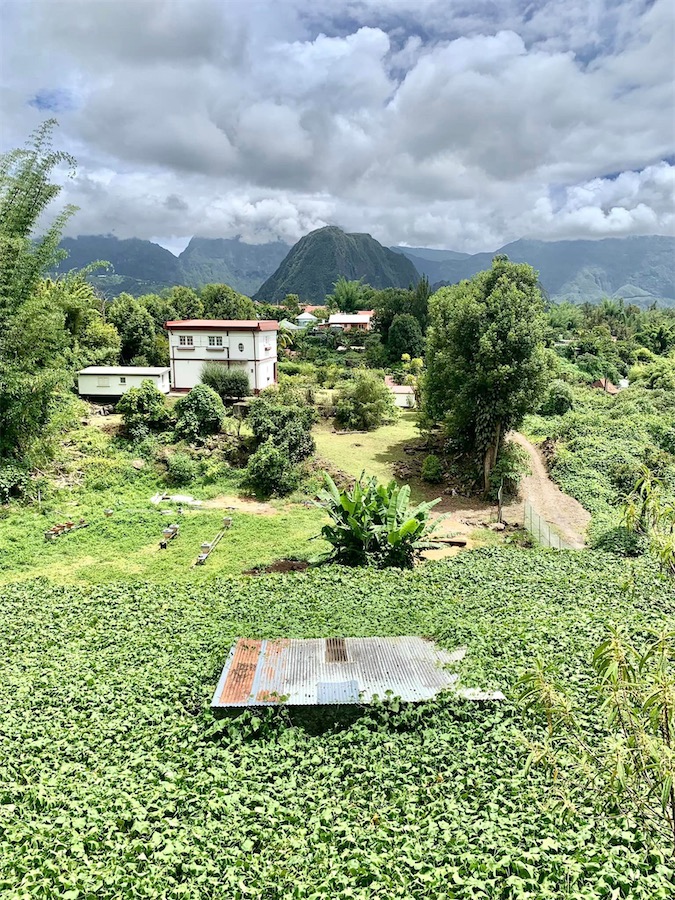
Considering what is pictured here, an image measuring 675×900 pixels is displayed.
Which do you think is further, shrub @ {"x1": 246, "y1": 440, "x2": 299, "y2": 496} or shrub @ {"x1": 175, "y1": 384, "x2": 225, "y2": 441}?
shrub @ {"x1": 175, "y1": 384, "x2": 225, "y2": 441}

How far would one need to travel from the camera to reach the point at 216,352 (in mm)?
27672

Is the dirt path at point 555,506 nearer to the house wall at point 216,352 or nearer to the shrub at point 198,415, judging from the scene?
the shrub at point 198,415

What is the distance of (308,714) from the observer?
6.28m

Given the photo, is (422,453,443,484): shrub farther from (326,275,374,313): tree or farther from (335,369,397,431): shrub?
(326,275,374,313): tree

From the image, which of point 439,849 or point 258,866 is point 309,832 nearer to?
point 258,866

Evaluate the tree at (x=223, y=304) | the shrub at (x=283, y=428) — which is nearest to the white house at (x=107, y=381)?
the shrub at (x=283, y=428)

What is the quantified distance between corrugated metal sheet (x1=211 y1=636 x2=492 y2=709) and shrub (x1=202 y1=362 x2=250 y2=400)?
62.9ft

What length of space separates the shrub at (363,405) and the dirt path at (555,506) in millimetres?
8241

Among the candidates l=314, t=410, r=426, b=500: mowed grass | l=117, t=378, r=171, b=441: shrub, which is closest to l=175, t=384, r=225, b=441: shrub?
l=117, t=378, r=171, b=441: shrub

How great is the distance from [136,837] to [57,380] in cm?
1314

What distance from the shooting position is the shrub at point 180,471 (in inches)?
688

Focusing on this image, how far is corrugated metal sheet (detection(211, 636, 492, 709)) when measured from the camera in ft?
20.5

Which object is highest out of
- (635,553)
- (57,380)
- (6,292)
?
(6,292)

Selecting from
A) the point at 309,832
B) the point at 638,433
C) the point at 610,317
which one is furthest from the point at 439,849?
the point at 610,317
